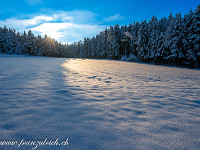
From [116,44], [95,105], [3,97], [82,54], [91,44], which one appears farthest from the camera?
[82,54]

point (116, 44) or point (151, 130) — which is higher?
point (116, 44)

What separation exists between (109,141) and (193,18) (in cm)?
2831

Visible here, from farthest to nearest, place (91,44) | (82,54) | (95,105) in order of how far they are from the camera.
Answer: (82,54)
(91,44)
(95,105)

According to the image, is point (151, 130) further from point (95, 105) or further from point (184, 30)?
point (184, 30)

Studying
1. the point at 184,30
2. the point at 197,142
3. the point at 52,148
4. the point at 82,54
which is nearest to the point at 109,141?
the point at 52,148

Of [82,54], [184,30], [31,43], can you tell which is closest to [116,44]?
[184,30]

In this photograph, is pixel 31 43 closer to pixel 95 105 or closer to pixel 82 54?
pixel 82 54

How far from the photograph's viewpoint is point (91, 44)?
74.5m

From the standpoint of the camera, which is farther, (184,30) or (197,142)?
(184,30)

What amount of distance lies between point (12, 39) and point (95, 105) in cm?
7056

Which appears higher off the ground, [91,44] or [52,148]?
[91,44]

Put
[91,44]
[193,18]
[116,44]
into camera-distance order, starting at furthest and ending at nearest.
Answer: [91,44], [116,44], [193,18]

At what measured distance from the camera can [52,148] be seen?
1489 millimetres

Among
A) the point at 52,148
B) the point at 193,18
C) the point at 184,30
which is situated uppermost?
the point at 193,18
